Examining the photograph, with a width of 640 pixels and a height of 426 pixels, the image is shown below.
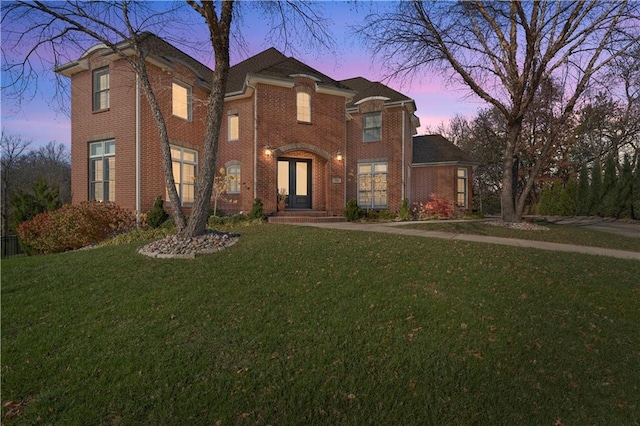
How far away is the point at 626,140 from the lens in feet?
91.8

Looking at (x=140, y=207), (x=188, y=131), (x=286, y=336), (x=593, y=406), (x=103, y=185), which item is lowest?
(x=593, y=406)

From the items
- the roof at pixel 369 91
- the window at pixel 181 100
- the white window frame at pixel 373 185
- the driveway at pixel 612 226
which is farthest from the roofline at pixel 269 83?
the driveway at pixel 612 226

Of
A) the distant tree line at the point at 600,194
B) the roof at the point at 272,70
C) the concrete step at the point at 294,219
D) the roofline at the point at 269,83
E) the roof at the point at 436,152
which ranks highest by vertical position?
the roof at the point at 272,70

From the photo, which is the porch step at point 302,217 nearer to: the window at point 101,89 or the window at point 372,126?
the window at point 372,126

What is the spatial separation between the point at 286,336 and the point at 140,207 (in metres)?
10.6

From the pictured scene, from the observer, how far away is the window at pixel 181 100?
46.6 ft

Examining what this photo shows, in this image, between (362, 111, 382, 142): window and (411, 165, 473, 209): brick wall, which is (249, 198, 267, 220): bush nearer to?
(362, 111, 382, 142): window

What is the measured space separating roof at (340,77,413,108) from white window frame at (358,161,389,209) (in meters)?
3.38

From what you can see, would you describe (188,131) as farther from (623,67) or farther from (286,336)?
(623,67)

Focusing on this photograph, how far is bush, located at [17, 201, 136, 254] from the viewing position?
35.1ft

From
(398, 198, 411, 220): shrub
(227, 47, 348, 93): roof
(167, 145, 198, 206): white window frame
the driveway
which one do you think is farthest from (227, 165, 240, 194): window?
the driveway

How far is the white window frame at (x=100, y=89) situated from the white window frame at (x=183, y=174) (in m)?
2.90

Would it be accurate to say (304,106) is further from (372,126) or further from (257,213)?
(257,213)

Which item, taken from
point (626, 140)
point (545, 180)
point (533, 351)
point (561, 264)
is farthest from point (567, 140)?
point (533, 351)
